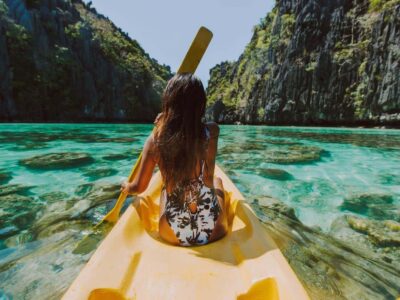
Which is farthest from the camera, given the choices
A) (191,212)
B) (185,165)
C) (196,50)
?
(196,50)

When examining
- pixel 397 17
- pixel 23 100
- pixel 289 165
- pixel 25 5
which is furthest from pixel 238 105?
pixel 289 165

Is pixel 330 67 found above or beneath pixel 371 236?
above

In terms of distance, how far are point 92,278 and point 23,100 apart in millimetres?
42644

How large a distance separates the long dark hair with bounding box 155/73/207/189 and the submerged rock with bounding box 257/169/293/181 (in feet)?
13.8

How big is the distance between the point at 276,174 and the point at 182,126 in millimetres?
4610

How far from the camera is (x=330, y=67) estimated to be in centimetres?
3077

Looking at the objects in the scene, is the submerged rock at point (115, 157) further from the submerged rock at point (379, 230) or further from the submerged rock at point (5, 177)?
→ the submerged rock at point (379, 230)

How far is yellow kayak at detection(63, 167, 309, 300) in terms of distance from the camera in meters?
1.38

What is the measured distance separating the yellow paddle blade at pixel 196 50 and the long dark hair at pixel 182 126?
1733 mm

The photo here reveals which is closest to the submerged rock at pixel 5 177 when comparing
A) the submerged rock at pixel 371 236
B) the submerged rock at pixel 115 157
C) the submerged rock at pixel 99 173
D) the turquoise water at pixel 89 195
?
the turquoise water at pixel 89 195

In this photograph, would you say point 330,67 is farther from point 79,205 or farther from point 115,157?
point 79,205

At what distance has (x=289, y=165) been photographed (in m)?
6.88

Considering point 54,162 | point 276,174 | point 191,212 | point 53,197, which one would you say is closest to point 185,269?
point 191,212

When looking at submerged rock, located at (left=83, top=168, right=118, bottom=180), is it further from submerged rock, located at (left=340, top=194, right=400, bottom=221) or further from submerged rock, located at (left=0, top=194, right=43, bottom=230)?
submerged rock, located at (left=340, top=194, right=400, bottom=221)
